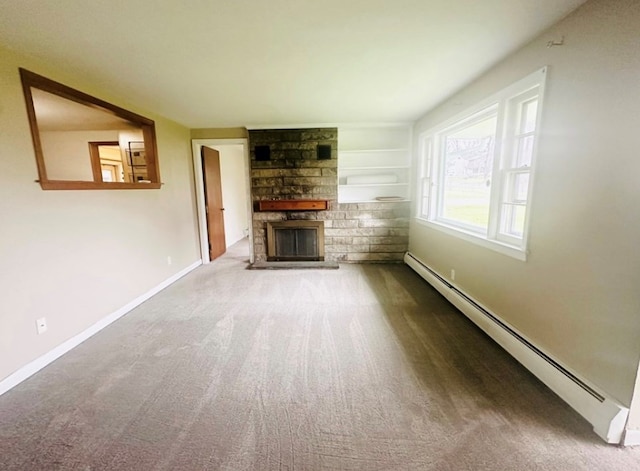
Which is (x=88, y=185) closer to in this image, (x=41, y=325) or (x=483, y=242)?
(x=41, y=325)

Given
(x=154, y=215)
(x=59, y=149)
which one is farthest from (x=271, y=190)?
(x=59, y=149)

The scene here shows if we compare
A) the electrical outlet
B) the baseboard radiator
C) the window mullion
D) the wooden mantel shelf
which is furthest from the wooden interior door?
the window mullion

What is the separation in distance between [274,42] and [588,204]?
86.4 inches

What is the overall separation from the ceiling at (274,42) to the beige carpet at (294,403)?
2.29 m

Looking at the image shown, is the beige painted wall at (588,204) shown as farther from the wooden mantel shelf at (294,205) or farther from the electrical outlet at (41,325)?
the electrical outlet at (41,325)

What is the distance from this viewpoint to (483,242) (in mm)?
2590

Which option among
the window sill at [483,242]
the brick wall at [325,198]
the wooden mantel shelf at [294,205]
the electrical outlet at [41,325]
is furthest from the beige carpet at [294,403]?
the wooden mantel shelf at [294,205]

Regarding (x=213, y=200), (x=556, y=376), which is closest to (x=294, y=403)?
(x=556, y=376)

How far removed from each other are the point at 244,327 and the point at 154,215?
81.6 inches

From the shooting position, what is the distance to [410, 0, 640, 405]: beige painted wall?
1.36 metres

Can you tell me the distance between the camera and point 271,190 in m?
4.76

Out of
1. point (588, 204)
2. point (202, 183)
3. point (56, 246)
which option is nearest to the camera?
point (588, 204)

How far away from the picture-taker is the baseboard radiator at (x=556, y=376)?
1396 millimetres

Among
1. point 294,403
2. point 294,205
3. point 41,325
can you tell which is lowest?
point 294,403
